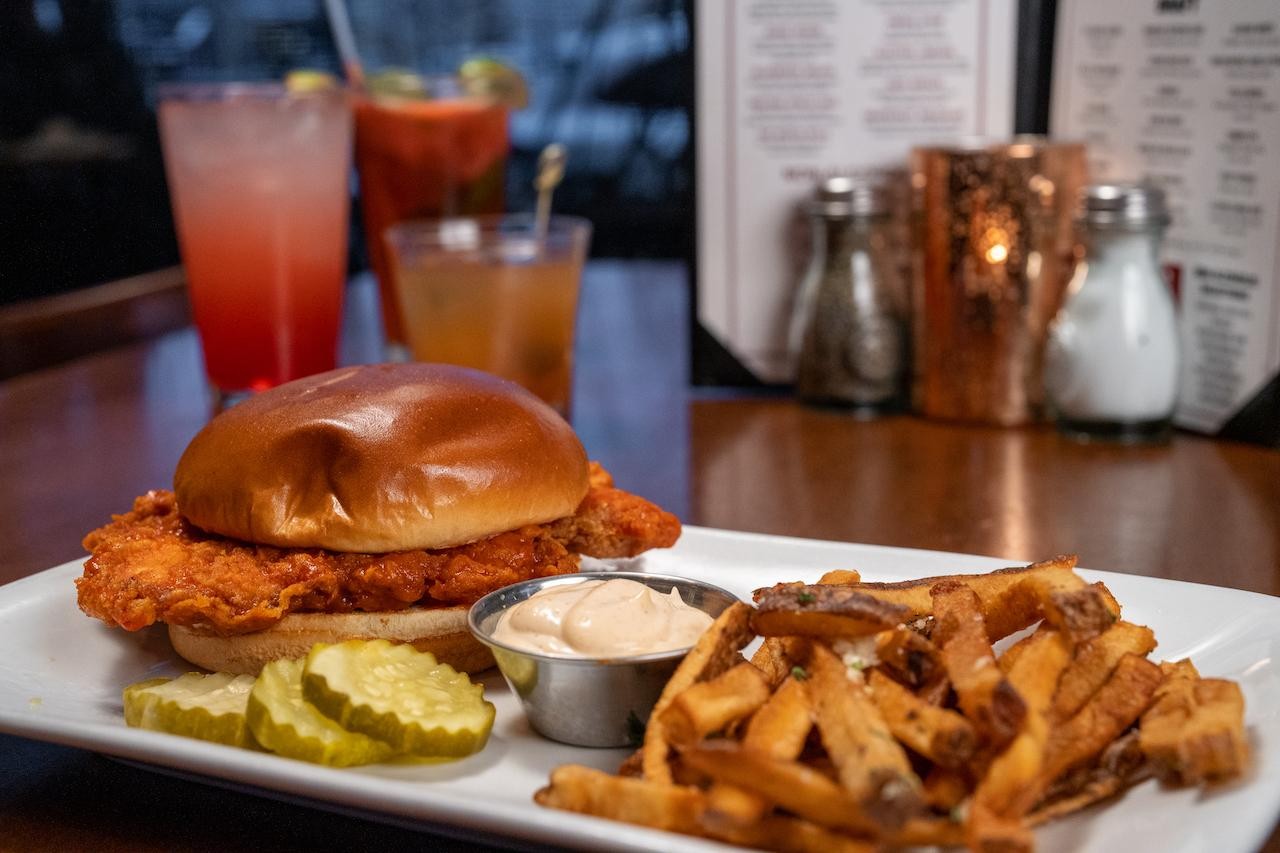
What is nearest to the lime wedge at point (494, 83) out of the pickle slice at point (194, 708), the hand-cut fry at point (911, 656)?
the pickle slice at point (194, 708)

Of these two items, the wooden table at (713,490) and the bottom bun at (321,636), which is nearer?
the wooden table at (713,490)

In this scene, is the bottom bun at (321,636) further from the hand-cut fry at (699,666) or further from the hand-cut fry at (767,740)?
the hand-cut fry at (767,740)

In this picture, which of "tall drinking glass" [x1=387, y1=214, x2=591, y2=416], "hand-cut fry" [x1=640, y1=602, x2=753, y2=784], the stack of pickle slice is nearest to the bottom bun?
the stack of pickle slice

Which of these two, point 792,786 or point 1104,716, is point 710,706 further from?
point 1104,716

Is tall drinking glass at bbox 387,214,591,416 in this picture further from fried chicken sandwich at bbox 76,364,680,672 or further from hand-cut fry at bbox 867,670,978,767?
hand-cut fry at bbox 867,670,978,767

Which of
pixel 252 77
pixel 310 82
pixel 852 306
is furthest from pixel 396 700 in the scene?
pixel 252 77

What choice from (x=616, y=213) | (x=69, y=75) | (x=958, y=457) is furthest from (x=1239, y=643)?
(x=616, y=213)
